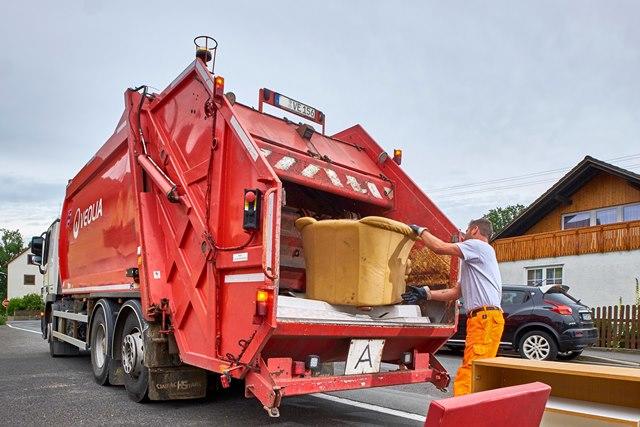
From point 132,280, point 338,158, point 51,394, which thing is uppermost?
point 338,158

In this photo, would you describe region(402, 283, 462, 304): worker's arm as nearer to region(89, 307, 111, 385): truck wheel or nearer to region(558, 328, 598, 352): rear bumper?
region(89, 307, 111, 385): truck wheel

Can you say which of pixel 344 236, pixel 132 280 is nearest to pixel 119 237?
pixel 132 280

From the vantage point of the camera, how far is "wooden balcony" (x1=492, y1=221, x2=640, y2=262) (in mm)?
20188

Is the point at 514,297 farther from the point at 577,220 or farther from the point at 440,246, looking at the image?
the point at 577,220

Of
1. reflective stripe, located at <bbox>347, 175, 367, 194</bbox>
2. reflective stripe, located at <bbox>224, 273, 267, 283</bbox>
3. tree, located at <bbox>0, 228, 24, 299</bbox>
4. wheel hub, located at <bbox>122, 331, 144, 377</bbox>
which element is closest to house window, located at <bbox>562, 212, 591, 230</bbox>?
reflective stripe, located at <bbox>347, 175, 367, 194</bbox>

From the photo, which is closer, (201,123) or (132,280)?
(201,123)

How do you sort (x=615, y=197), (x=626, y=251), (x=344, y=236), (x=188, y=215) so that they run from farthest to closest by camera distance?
(x=615, y=197), (x=626, y=251), (x=188, y=215), (x=344, y=236)

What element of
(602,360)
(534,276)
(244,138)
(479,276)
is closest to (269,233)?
(244,138)

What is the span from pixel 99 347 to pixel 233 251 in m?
3.57

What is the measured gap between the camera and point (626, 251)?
797 inches

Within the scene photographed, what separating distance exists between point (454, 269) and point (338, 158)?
1577 mm

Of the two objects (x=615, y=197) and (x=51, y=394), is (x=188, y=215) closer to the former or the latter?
(x=51, y=394)

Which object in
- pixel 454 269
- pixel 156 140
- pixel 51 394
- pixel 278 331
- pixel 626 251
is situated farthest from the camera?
pixel 626 251

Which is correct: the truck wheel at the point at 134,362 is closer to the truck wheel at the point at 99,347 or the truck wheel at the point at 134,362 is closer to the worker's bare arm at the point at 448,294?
the truck wheel at the point at 99,347
